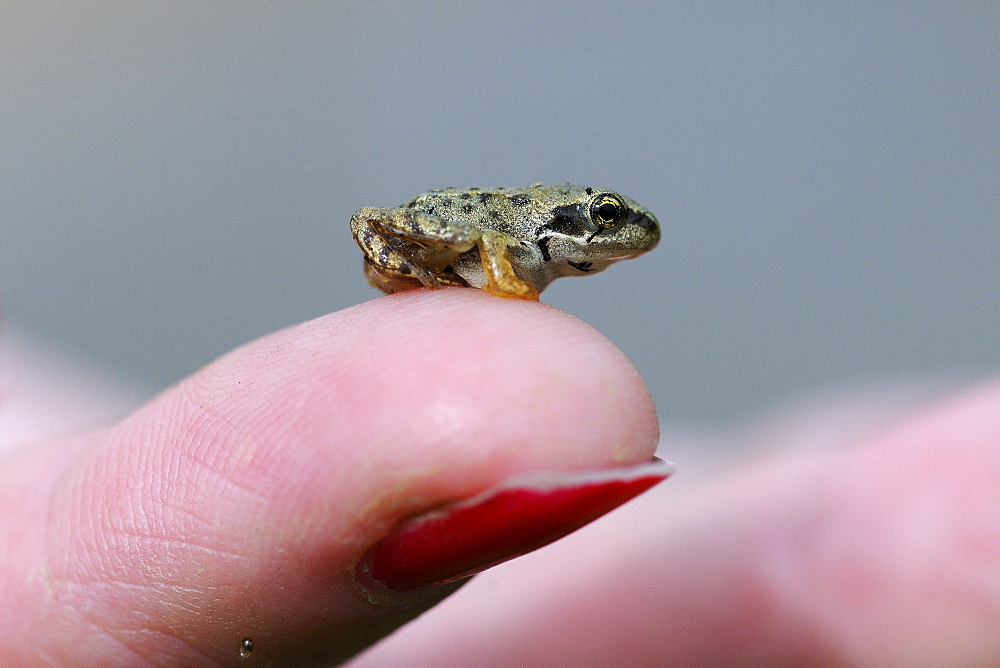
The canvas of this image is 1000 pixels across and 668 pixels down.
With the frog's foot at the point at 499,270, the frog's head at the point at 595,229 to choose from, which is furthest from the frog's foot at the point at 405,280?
the frog's head at the point at 595,229

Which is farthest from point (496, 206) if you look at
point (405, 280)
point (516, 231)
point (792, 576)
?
point (792, 576)

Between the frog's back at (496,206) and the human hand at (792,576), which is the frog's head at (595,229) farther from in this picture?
the human hand at (792,576)

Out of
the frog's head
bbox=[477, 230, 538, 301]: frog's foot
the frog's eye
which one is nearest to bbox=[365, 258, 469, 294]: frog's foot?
bbox=[477, 230, 538, 301]: frog's foot

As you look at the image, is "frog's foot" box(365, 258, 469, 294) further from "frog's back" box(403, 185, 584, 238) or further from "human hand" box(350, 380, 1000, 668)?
"human hand" box(350, 380, 1000, 668)

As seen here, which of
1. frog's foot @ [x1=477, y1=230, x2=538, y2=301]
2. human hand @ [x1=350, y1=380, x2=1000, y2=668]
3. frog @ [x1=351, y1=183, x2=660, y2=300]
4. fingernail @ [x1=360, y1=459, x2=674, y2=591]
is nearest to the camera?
fingernail @ [x1=360, y1=459, x2=674, y2=591]

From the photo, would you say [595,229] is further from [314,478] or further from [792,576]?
[792,576]

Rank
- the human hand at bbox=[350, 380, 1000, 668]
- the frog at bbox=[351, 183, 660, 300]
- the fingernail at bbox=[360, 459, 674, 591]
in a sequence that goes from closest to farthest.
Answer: the fingernail at bbox=[360, 459, 674, 591]
the frog at bbox=[351, 183, 660, 300]
the human hand at bbox=[350, 380, 1000, 668]

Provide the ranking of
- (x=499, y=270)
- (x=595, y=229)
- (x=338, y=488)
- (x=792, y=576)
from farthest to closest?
(x=792, y=576) < (x=595, y=229) < (x=499, y=270) < (x=338, y=488)
